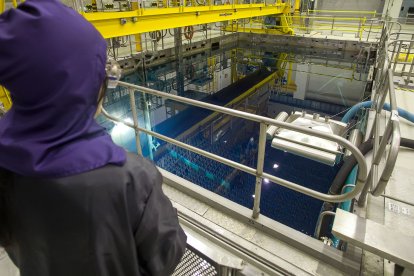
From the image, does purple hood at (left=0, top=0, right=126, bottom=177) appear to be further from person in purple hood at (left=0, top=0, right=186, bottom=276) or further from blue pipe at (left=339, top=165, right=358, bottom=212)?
blue pipe at (left=339, top=165, right=358, bottom=212)

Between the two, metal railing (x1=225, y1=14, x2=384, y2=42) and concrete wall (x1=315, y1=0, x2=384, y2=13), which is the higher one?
concrete wall (x1=315, y1=0, x2=384, y2=13)

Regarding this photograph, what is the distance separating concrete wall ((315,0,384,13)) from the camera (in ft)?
55.0

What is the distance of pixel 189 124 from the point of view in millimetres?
6332

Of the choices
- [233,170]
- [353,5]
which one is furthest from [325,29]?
[233,170]

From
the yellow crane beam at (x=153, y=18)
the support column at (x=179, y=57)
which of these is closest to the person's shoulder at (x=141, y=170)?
the yellow crane beam at (x=153, y=18)

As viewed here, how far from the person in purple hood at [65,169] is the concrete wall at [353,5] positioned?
21.1 meters

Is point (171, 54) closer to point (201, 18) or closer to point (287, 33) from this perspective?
point (201, 18)

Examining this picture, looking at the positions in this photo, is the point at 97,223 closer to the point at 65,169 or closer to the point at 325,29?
the point at 65,169

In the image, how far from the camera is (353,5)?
1756cm

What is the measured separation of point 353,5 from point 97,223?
21.7 metres

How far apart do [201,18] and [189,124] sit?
→ 11.0 feet

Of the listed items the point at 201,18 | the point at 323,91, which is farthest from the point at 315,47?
the point at 201,18

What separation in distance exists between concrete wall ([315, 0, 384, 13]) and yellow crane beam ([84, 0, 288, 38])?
39.7ft

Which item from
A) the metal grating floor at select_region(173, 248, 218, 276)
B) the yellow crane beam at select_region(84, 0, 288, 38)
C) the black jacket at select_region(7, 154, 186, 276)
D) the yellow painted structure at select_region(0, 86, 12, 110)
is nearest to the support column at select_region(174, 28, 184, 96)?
the yellow crane beam at select_region(84, 0, 288, 38)
